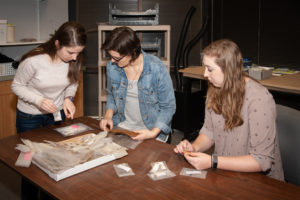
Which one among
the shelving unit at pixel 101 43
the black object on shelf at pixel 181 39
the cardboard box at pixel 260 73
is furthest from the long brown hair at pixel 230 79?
the black object on shelf at pixel 181 39

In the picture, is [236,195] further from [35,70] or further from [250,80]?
[35,70]

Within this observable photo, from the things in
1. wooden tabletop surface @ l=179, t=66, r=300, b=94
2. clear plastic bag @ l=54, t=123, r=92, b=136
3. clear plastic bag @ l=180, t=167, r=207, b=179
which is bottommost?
clear plastic bag @ l=180, t=167, r=207, b=179

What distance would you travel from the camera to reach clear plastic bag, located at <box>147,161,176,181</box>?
4.55 feet

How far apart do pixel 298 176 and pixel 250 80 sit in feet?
1.71

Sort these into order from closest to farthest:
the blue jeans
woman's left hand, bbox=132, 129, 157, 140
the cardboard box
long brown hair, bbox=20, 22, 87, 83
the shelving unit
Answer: woman's left hand, bbox=132, 129, 157, 140 < long brown hair, bbox=20, 22, 87, 83 < the blue jeans < the cardboard box < the shelving unit

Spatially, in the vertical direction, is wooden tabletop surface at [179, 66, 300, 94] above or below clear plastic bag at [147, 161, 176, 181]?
above

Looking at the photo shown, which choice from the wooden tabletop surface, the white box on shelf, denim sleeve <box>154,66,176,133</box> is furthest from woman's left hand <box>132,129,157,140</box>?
the white box on shelf

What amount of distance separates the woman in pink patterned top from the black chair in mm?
45

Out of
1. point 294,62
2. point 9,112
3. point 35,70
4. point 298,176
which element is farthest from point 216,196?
point 9,112

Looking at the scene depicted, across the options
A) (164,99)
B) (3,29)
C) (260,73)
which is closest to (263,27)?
(260,73)

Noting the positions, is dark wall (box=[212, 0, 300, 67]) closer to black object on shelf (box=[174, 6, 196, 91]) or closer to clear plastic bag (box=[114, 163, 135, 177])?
black object on shelf (box=[174, 6, 196, 91])

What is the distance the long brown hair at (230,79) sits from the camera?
4.94 ft

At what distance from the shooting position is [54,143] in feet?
5.51

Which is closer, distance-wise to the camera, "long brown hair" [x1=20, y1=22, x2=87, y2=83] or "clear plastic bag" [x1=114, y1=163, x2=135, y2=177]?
"clear plastic bag" [x1=114, y1=163, x2=135, y2=177]
